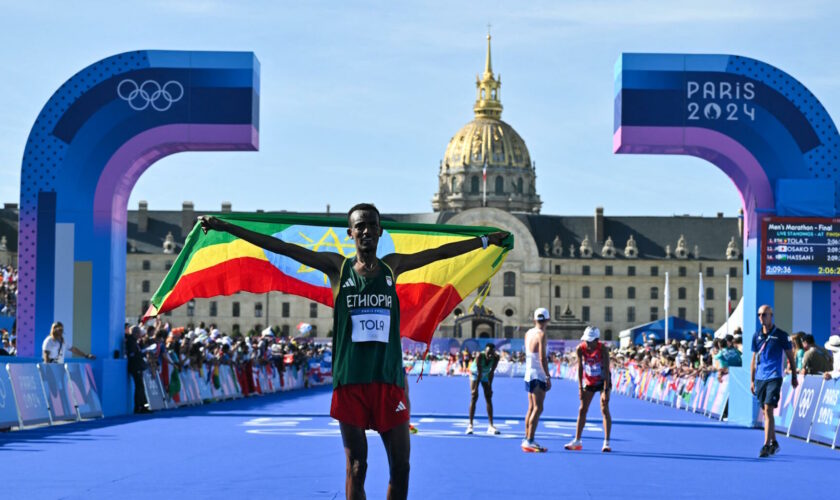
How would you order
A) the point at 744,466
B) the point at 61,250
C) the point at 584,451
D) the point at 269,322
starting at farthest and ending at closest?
1. the point at 269,322
2. the point at 61,250
3. the point at 584,451
4. the point at 744,466

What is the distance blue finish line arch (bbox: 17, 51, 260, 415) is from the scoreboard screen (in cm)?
870

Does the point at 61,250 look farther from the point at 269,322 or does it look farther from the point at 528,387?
the point at 269,322

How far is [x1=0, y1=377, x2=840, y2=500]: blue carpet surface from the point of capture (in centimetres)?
1241

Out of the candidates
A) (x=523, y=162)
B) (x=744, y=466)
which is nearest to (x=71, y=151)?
(x=744, y=466)

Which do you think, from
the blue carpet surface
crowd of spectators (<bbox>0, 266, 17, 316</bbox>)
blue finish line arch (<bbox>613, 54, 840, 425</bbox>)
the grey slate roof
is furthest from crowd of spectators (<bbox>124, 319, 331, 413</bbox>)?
the grey slate roof

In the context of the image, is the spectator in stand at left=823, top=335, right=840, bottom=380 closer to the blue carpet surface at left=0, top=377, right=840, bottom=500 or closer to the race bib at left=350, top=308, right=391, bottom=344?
the blue carpet surface at left=0, top=377, right=840, bottom=500

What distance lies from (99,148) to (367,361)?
56.5ft

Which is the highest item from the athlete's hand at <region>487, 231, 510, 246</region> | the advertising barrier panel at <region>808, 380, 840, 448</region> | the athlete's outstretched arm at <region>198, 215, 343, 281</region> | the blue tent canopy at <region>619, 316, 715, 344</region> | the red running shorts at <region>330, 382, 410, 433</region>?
the athlete's hand at <region>487, 231, 510, 246</region>

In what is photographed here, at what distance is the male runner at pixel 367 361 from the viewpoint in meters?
8.13

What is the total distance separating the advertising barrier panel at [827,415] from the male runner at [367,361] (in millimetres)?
11840

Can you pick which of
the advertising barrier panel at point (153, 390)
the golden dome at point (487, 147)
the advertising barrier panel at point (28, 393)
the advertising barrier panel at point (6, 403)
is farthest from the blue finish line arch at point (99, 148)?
the golden dome at point (487, 147)

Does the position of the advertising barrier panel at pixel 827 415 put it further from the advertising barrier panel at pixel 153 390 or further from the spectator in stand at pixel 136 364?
the advertising barrier panel at pixel 153 390

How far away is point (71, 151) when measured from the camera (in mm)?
24406

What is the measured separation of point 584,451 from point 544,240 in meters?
144
